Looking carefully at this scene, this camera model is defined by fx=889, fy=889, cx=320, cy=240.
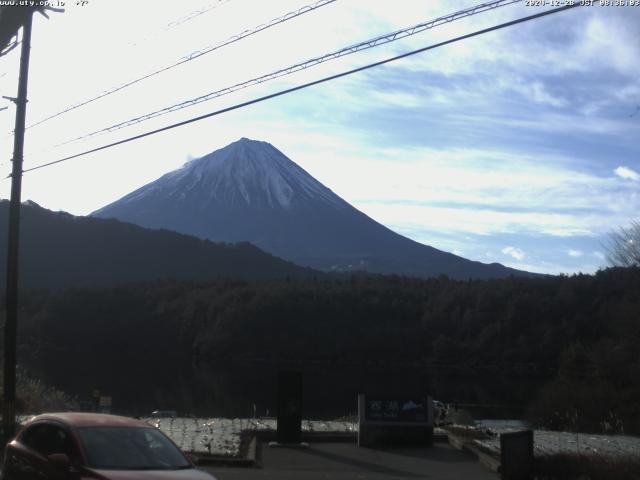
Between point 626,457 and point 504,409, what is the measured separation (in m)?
35.8

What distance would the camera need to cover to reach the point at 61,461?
802 cm

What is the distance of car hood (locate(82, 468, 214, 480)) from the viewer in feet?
25.9

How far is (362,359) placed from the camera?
96.8 m

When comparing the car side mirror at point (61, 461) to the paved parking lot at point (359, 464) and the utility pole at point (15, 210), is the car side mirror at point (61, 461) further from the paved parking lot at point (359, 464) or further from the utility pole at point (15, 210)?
the utility pole at point (15, 210)

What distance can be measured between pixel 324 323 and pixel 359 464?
9049 centimetres

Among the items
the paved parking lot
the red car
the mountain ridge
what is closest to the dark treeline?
the mountain ridge

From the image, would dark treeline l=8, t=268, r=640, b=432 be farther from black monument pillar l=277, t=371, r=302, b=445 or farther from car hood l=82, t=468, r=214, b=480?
car hood l=82, t=468, r=214, b=480

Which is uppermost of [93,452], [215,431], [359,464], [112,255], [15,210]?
[112,255]

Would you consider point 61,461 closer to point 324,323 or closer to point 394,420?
point 394,420

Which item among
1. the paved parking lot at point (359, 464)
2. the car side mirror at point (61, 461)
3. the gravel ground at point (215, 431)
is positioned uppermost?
the car side mirror at point (61, 461)

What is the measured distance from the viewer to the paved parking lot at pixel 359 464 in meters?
13.5

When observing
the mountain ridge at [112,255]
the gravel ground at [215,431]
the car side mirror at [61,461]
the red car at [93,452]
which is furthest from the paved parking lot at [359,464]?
the mountain ridge at [112,255]

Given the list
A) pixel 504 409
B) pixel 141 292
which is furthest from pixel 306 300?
pixel 504 409

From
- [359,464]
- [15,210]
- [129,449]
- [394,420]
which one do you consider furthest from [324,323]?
[129,449]
